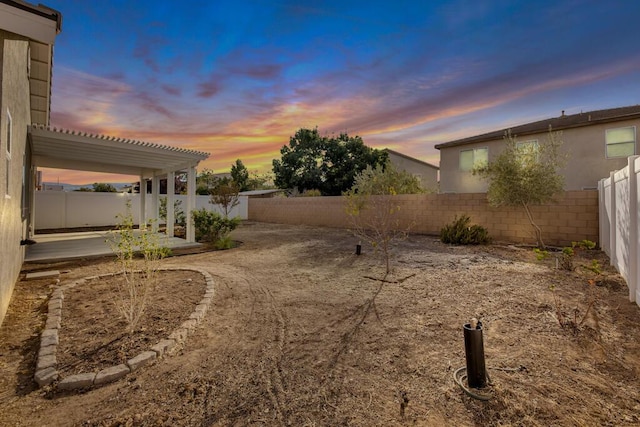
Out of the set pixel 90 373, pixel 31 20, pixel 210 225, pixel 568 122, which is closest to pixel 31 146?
pixel 210 225

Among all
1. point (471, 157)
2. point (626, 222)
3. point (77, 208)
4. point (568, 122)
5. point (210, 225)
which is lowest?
point (210, 225)

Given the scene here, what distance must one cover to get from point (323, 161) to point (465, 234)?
18204 mm

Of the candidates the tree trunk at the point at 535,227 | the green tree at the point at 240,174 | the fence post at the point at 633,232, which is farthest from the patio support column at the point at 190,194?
the green tree at the point at 240,174

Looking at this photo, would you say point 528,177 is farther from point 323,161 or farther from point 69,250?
point 323,161

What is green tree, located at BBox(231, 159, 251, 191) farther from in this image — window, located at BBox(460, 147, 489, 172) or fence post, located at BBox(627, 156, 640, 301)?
fence post, located at BBox(627, 156, 640, 301)

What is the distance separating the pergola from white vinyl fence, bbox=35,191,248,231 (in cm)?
349

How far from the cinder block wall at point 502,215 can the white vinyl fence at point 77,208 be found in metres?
11.7

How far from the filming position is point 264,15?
25.2 feet

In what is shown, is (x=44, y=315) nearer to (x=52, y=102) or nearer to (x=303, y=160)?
(x=52, y=102)

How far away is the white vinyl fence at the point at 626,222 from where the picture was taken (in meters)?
3.92

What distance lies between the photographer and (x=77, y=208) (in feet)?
48.9

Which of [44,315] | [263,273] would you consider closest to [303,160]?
[263,273]

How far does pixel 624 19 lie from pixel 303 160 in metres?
21.8

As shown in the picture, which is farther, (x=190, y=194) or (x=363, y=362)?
(x=190, y=194)
